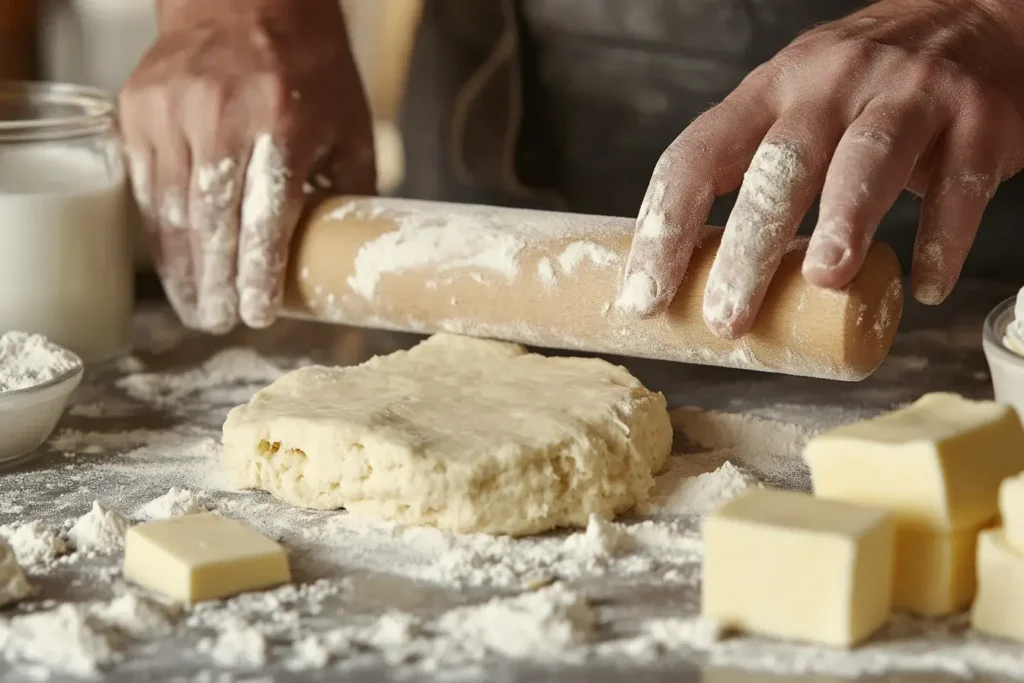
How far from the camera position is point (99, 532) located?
4.51 feet

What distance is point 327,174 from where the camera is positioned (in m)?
2.03

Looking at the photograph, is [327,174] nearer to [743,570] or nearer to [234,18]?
[234,18]

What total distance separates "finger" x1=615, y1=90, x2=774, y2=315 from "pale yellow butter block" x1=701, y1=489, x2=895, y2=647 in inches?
15.8

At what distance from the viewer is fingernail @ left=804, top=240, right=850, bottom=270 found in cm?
137

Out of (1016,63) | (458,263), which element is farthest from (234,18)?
(1016,63)

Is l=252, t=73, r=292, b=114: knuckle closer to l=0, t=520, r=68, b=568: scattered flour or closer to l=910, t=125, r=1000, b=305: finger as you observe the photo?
l=0, t=520, r=68, b=568: scattered flour

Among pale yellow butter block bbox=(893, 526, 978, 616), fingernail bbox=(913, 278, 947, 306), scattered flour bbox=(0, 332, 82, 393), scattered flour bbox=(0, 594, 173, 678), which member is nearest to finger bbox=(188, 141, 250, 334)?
scattered flour bbox=(0, 332, 82, 393)

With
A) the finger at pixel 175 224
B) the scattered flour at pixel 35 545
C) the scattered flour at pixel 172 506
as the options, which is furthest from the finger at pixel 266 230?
the scattered flour at pixel 35 545

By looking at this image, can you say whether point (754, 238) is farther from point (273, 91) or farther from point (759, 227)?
point (273, 91)

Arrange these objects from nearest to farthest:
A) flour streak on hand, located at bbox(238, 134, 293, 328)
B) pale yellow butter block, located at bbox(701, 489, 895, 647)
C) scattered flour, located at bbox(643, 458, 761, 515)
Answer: pale yellow butter block, located at bbox(701, 489, 895, 647) < scattered flour, located at bbox(643, 458, 761, 515) < flour streak on hand, located at bbox(238, 134, 293, 328)

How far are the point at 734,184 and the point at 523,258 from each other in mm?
278

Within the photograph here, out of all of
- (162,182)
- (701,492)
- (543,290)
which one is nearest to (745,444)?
(701,492)

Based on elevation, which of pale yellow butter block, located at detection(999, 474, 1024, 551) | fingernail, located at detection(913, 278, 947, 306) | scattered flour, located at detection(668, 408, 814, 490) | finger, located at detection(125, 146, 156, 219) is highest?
finger, located at detection(125, 146, 156, 219)

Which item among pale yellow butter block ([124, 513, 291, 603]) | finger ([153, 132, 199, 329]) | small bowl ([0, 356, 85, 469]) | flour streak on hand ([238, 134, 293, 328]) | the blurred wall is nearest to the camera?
pale yellow butter block ([124, 513, 291, 603])
